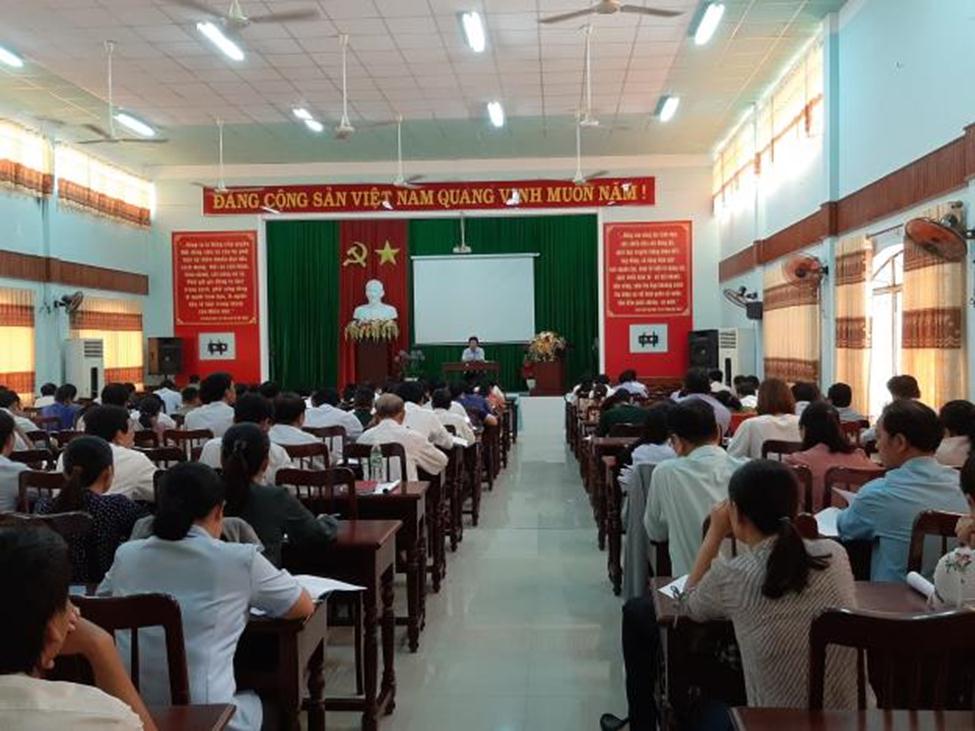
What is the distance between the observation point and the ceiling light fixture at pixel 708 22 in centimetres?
858

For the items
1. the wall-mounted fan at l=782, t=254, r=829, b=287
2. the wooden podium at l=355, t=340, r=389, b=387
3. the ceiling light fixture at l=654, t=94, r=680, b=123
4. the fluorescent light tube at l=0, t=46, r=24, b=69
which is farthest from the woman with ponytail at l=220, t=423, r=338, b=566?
the wooden podium at l=355, t=340, r=389, b=387

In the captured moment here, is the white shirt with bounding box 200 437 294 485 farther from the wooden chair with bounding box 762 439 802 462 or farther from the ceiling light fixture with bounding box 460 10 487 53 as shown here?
the ceiling light fixture with bounding box 460 10 487 53

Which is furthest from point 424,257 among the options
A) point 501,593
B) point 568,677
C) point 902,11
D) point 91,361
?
point 568,677

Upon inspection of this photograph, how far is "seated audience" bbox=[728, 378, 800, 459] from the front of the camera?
5.39 m

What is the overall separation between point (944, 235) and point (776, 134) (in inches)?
229

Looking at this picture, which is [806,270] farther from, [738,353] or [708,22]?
[738,353]

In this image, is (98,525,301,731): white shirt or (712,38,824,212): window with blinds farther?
(712,38,824,212): window with blinds

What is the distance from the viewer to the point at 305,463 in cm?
495

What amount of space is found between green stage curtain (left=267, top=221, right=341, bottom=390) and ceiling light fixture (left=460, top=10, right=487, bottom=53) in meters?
7.76

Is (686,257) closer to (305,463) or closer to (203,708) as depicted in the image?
(305,463)

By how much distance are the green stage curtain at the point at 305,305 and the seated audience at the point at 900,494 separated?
1440 centimetres

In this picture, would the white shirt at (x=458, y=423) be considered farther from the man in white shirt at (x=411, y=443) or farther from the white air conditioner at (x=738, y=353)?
the white air conditioner at (x=738, y=353)

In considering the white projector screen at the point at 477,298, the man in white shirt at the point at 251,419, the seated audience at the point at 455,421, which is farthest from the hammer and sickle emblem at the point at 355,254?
the man in white shirt at the point at 251,419

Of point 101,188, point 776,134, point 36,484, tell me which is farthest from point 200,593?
point 101,188
